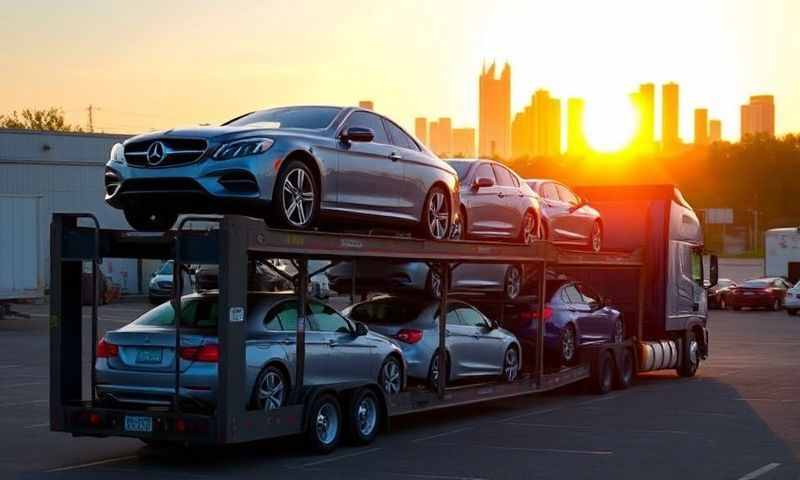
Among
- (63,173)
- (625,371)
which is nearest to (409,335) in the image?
(625,371)

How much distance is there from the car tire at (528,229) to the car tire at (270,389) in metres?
6.52

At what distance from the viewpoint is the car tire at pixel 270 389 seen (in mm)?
12664

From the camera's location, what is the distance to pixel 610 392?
69.4ft

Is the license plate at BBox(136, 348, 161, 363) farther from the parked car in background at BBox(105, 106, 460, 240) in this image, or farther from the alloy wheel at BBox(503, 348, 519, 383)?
the alloy wheel at BBox(503, 348, 519, 383)

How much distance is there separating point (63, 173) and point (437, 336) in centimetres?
3677

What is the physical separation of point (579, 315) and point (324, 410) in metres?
7.72

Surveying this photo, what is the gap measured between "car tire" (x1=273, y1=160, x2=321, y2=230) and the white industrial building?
35.9 meters

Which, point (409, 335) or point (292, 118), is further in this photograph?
point (409, 335)

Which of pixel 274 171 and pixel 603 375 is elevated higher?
pixel 274 171

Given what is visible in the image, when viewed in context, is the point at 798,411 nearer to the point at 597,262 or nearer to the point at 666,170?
the point at 597,262

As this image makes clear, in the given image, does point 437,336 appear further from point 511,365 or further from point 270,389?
point 270,389

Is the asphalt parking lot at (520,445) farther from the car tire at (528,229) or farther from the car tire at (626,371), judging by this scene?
the car tire at (528,229)

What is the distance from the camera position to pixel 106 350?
12.8 metres

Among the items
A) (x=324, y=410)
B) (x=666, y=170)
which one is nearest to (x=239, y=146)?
(x=324, y=410)
